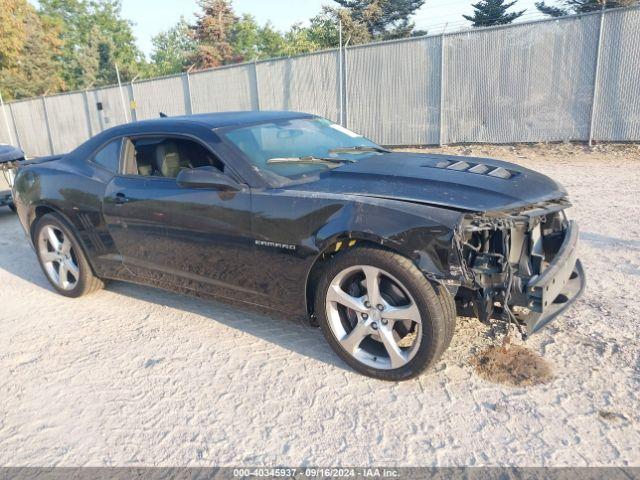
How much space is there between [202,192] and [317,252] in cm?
103

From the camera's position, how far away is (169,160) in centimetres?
392

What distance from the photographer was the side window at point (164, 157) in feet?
12.2

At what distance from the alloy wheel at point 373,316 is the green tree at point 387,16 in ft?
99.6

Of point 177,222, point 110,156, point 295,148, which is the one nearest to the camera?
point 177,222

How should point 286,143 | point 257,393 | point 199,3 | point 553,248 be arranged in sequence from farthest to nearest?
point 199,3 → point 286,143 → point 553,248 → point 257,393

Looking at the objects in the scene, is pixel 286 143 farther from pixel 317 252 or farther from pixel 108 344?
pixel 108 344

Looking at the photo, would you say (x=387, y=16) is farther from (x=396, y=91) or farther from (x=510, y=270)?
(x=510, y=270)

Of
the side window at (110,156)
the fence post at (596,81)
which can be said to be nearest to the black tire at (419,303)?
the side window at (110,156)

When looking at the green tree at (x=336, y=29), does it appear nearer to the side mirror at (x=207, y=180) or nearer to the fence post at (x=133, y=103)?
the fence post at (x=133, y=103)

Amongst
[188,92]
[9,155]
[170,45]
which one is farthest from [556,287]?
[170,45]

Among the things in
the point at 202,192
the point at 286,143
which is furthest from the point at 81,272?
the point at 286,143

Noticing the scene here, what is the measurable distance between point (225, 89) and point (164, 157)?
14.0 metres

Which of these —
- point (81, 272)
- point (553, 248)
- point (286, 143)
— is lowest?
point (81, 272)

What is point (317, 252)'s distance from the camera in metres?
3.02
